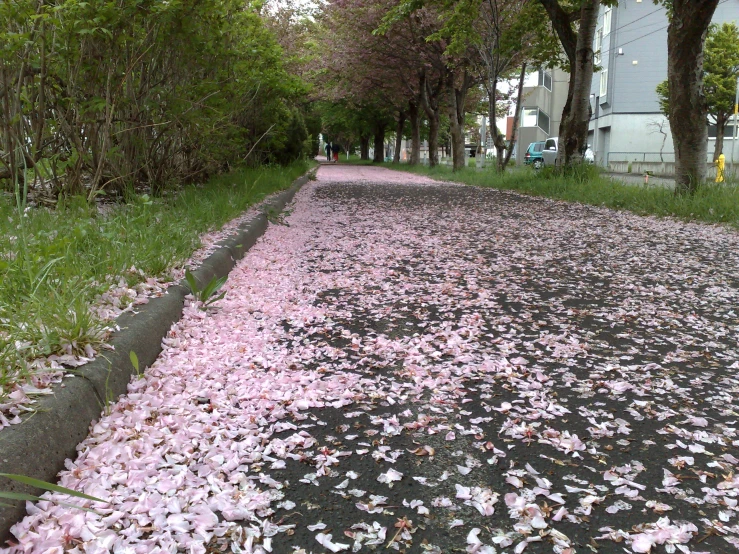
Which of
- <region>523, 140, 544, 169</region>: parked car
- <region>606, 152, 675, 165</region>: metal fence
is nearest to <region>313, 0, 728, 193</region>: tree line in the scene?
<region>523, 140, 544, 169</region>: parked car

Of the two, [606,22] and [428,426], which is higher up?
[606,22]

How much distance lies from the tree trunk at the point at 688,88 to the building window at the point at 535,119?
42734mm

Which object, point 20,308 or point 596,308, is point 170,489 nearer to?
point 20,308

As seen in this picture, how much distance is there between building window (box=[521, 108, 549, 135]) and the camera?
50906 millimetres

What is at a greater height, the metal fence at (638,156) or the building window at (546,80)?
the building window at (546,80)

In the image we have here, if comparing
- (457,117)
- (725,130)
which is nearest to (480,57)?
(457,117)

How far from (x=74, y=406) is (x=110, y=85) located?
4610mm

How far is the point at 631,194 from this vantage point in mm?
10867

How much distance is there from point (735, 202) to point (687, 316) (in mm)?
5639

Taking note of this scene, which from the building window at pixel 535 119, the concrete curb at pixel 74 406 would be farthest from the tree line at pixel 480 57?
the building window at pixel 535 119

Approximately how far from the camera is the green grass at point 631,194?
8805 mm

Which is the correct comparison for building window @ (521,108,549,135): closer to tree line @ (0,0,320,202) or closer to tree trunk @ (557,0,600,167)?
tree trunk @ (557,0,600,167)

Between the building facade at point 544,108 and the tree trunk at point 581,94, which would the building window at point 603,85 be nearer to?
the building facade at point 544,108

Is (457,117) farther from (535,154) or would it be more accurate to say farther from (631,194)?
(535,154)
